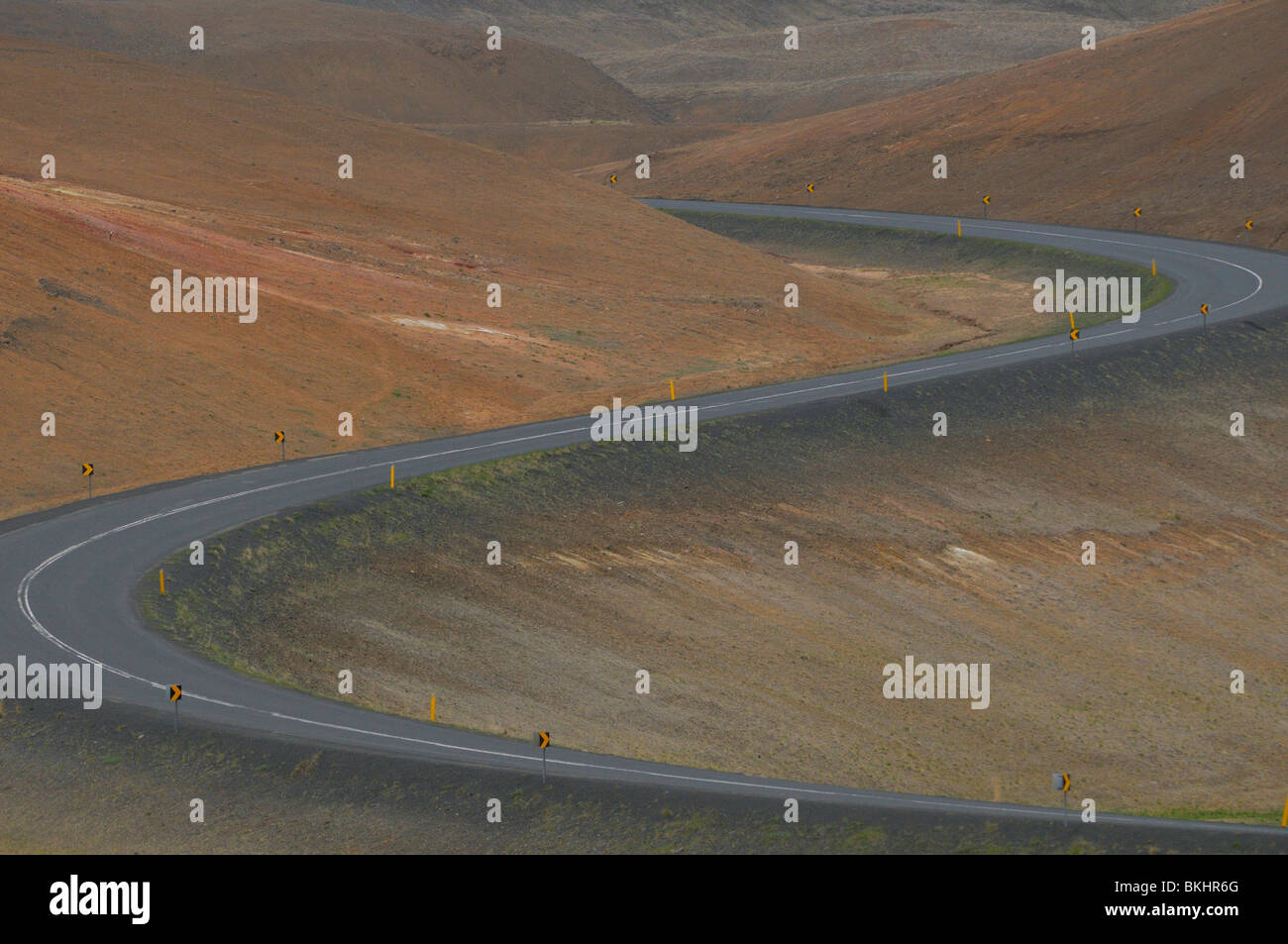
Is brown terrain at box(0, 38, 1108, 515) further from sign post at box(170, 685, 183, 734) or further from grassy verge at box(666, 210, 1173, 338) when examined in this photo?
sign post at box(170, 685, 183, 734)

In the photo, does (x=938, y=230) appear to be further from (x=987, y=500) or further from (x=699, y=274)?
(x=987, y=500)

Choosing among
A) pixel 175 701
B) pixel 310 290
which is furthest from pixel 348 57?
pixel 175 701

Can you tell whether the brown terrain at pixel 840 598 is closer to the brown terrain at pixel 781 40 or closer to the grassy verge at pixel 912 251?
the grassy verge at pixel 912 251

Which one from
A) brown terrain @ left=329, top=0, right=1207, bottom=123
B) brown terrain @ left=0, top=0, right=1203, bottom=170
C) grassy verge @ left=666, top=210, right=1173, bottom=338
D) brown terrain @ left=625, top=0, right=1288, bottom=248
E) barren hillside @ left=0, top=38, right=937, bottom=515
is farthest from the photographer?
brown terrain @ left=329, top=0, right=1207, bottom=123

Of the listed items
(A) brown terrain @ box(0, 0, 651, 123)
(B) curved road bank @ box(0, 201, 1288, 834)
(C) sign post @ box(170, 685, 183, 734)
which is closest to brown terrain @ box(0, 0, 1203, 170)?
(A) brown terrain @ box(0, 0, 651, 123)

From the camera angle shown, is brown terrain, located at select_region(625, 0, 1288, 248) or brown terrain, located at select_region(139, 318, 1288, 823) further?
brown terrain, located at select_region(625, 0, 1288, 248)
